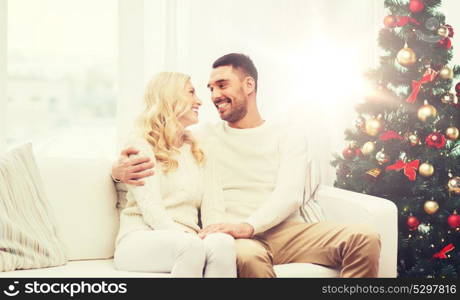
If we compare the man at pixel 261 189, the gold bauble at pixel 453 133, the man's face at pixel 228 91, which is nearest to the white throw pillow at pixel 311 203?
the man at pixel 261 189

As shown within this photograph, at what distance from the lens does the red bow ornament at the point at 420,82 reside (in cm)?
277

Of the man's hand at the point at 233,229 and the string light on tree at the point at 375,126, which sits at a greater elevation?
the string light on tree at the point at 375,126

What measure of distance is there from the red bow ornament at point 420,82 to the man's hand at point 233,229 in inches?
45.6

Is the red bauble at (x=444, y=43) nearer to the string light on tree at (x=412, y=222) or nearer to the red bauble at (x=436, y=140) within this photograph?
the red bauble at (x=436, y=140)

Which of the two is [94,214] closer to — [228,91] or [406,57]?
[228,91]

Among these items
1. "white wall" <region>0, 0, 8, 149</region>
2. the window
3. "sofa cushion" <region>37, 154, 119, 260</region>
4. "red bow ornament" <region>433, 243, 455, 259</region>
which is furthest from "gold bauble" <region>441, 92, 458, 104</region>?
"white wall" <region>0, 0, 8, 149</region>

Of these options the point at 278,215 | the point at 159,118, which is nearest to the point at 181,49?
the point at 159,118

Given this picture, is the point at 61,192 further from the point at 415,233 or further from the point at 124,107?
the point at 415,233

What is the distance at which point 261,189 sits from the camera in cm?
235

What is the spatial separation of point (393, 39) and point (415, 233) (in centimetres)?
97

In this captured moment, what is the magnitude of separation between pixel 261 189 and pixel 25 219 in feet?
3.01

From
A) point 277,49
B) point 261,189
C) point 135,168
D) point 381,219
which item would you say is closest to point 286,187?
point 261,189

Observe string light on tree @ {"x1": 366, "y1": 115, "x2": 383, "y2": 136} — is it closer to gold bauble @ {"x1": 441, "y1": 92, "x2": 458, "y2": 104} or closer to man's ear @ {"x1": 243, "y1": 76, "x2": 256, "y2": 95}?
gold bauble @ {"x1": 441, "y1": 92, "x2": 458, "y2": 104}

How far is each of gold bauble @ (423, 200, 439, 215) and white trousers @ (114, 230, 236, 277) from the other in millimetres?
1275
